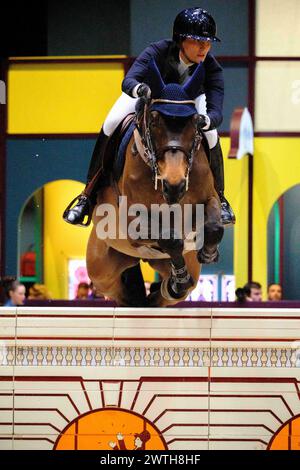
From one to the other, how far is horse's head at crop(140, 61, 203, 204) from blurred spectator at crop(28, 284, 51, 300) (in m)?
3.03

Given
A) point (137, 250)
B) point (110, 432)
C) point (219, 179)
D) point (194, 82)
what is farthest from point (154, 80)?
point (110, 432)

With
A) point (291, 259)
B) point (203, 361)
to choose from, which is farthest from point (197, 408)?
point (291, 259)

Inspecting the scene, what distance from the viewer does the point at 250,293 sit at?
6465 millimetres

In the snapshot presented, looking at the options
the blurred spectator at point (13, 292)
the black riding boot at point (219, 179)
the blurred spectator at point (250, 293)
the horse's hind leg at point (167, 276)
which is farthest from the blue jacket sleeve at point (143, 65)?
the blurred spectator at point (250, 293)

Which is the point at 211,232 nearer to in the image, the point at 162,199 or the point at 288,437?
the point at 162,199

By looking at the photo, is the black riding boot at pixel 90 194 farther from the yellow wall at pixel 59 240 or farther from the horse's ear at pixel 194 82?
the yellow wall at pixel 59 240

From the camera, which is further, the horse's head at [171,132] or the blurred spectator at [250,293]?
the blurred spectator at [250,293]

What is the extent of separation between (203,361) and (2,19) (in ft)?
10.00

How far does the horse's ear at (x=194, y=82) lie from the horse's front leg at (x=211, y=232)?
20.5 inches

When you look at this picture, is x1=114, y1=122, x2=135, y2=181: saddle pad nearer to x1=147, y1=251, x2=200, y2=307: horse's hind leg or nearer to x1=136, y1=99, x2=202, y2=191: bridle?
x1=136, y1=99, x2=202, y2=191: bridle

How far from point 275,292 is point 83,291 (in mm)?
1425

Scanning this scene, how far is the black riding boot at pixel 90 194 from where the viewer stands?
462 centimetres

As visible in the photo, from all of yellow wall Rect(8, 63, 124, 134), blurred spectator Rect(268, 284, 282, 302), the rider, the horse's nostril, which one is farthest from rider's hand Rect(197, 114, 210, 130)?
yellow wall Rect(8, 63, 124, 134)

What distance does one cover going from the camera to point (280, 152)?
24.5ft
